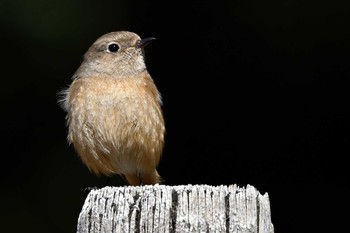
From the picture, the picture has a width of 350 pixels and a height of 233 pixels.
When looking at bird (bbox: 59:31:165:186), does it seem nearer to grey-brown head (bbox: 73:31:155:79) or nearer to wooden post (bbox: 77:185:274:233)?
grey-brown head (bbox: 73:31:155:79)

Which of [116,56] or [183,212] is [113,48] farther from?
[183,212]

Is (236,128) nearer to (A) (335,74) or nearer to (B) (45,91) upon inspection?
(A) (335,74)

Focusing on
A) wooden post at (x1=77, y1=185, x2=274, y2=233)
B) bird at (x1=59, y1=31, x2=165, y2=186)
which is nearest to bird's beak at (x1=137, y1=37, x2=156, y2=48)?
bird at (x1=59, y1=31, x2=165, y2=186)

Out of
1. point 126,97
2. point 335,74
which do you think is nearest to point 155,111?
point 126,97

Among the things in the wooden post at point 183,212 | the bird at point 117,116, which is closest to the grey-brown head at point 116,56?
the bird at point 117,116

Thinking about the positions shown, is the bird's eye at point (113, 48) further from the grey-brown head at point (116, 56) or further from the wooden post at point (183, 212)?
the wooden post at point (183, 212)

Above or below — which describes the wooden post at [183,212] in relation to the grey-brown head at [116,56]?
below

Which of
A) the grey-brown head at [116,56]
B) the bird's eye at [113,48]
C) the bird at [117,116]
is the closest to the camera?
the bird at [117,116]

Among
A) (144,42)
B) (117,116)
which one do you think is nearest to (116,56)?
(144,42)
